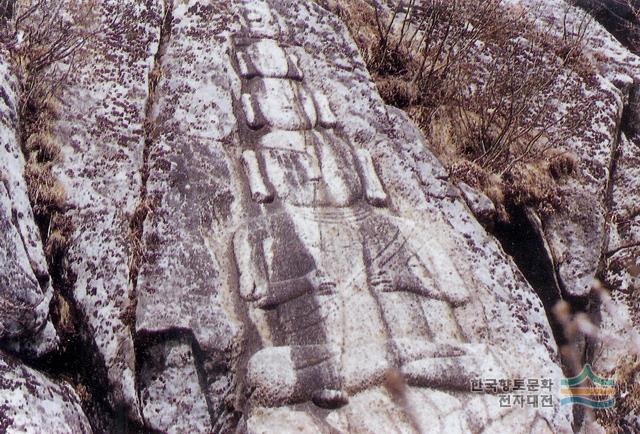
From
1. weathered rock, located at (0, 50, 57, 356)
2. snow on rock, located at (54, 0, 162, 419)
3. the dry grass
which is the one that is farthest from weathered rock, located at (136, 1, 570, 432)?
the dry grass

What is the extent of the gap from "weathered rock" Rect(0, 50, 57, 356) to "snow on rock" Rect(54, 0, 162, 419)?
0.91ft

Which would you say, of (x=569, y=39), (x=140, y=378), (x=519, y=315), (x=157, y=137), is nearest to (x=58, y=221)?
(x=157, y=137)

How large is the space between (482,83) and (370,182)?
8.91 ft

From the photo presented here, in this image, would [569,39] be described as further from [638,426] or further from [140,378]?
[140,378]

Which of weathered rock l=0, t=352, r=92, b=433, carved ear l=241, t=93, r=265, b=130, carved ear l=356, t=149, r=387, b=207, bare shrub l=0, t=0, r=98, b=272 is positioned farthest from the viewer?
carved ear l=241, t=93, r=265, b=130

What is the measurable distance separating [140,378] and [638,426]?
4.10m

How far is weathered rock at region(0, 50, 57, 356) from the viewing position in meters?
4.34

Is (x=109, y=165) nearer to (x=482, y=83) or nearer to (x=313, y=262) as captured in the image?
(x=313, y=262)

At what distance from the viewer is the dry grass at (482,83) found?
6.61 meters

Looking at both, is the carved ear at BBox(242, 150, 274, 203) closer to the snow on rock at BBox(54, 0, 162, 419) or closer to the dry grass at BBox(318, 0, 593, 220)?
the snow on rock at BBox(54, 0, 162, 419)

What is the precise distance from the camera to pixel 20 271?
14.6 feet

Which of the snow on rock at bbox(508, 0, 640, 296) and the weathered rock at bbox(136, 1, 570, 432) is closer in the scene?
the weathered rock at bbox(136, 1, 570, 432)

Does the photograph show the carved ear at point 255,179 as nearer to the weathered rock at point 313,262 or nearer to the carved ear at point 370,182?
the weathered rock at point 313,262

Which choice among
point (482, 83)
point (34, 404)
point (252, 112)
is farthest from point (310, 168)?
point (482, 83)
